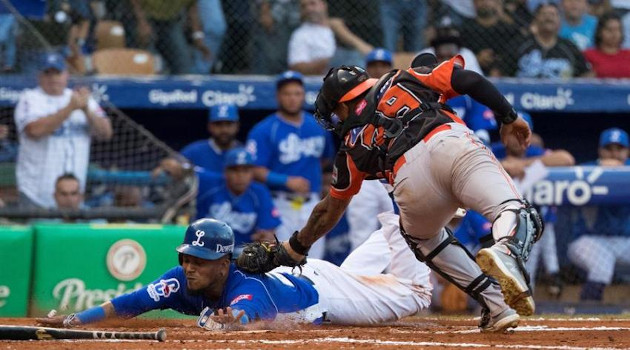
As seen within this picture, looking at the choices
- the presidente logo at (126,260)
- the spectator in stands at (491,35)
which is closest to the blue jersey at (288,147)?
the presidente logo at (126,260)

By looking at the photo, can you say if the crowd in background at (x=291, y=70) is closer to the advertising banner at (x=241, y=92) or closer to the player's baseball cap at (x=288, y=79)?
the player's baseball cap at (x=288, y=79)

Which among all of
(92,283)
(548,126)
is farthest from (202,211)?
(548,126)

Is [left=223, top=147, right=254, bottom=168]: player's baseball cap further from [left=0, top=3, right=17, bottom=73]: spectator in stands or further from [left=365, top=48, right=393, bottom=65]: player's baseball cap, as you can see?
[left=0, top=3, right=17, bottom=73]: spectator in stands

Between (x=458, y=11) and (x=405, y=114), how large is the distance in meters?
6.35

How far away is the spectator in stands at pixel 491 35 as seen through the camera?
37.0 ft

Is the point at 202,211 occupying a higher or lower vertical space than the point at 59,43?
lower

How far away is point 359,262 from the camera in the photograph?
22.7ft

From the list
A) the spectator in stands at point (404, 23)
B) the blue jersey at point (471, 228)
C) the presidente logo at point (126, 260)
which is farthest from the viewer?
the spectator in stands at point (404, 23)

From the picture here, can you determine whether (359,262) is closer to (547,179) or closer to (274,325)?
Result: (274,325)

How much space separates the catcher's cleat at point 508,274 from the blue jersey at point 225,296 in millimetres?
1449

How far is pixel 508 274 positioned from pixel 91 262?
4.69 m

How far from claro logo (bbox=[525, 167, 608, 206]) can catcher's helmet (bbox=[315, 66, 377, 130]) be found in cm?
518

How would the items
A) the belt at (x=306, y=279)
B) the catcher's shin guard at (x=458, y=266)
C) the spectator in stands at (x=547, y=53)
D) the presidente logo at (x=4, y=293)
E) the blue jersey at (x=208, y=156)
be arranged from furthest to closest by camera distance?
the spectator in stands at (x=547, y=53) < the blue jersey at (x=208, y=156) < the presidente logo at (x=4, y=293) < the belt at (x=306, y=279) < the catcher's shin guard at (x=458, y=266)

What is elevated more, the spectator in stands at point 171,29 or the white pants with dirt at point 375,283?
the spectator in stands at point 171,29
